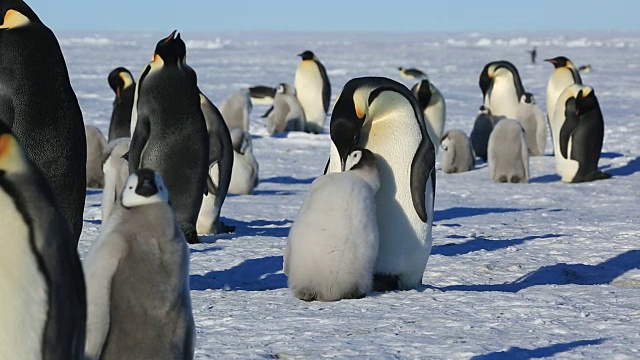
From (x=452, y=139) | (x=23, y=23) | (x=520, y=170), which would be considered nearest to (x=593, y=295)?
(x=23, y=23)

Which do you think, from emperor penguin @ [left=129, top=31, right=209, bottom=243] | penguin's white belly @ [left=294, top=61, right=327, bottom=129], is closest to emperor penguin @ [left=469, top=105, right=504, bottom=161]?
penguin's white belly @ [left=294, top=61, right=327, bottom=129]

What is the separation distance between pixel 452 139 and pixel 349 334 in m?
8.92

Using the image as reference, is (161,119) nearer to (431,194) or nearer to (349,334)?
(431,194)

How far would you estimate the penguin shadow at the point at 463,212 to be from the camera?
898cm

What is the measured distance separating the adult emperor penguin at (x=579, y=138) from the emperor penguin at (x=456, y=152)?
104 centimetres

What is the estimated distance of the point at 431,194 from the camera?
535 centimetres

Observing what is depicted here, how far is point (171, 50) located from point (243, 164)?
3.40 meters

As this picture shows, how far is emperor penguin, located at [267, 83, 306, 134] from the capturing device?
57.4 ft

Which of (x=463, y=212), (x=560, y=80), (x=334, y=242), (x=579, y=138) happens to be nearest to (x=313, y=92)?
(x=560, y=80)

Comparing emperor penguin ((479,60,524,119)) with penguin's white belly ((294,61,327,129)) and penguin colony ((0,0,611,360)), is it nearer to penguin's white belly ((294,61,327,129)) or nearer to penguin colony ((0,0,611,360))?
penguin's white belly ((294,61,327,129))

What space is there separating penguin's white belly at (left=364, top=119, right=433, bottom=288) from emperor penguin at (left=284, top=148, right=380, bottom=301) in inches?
18.3

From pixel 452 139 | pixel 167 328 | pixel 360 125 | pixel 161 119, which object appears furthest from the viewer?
pixel 452 139

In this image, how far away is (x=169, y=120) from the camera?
22.3 ft

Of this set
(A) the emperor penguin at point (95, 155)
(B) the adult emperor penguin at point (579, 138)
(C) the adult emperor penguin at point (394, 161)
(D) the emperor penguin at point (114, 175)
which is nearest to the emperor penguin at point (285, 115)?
(B) the adult emperor penguin at point (579, 138)
